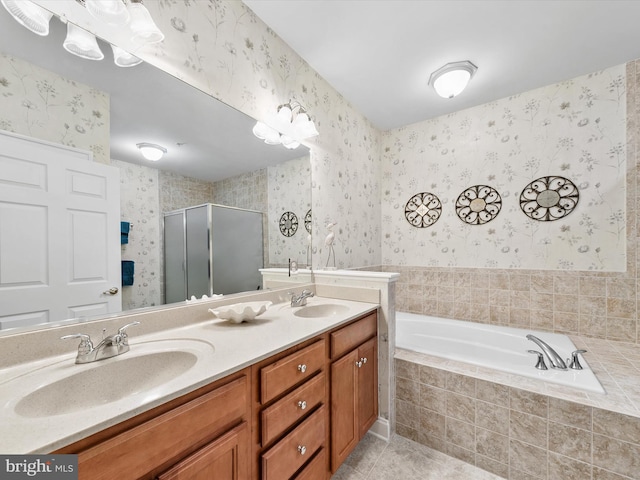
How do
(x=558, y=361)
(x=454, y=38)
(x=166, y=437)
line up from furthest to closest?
(x=454, y=38)
(x=558, y=361)
(x=166, y=437)

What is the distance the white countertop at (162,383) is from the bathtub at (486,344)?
101 centimetres

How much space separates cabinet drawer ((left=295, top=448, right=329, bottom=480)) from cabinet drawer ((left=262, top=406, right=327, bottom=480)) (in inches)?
1.3

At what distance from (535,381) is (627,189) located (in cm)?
168

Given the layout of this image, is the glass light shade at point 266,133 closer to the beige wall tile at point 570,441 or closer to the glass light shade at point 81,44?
the glass light shade at point 81,44

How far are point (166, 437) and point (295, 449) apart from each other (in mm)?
581

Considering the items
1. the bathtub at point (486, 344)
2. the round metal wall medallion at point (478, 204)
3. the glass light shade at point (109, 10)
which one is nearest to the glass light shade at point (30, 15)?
the glass light shade at point (109, 10)

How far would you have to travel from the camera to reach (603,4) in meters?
1.47

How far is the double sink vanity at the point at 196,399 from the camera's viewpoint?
549mm

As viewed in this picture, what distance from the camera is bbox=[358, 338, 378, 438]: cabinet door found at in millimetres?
1467

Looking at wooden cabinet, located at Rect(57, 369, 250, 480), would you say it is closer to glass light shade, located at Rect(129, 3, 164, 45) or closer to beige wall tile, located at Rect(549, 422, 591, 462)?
glass light shade, located at Rect(129, 3, 164, 45)

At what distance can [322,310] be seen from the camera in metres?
1.68

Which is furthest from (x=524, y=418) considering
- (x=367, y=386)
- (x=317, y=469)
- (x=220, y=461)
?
(x=220, y=461)

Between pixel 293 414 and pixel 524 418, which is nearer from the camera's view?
pixel 293 414

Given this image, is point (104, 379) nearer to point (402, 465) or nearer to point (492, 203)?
point (402, 465)
